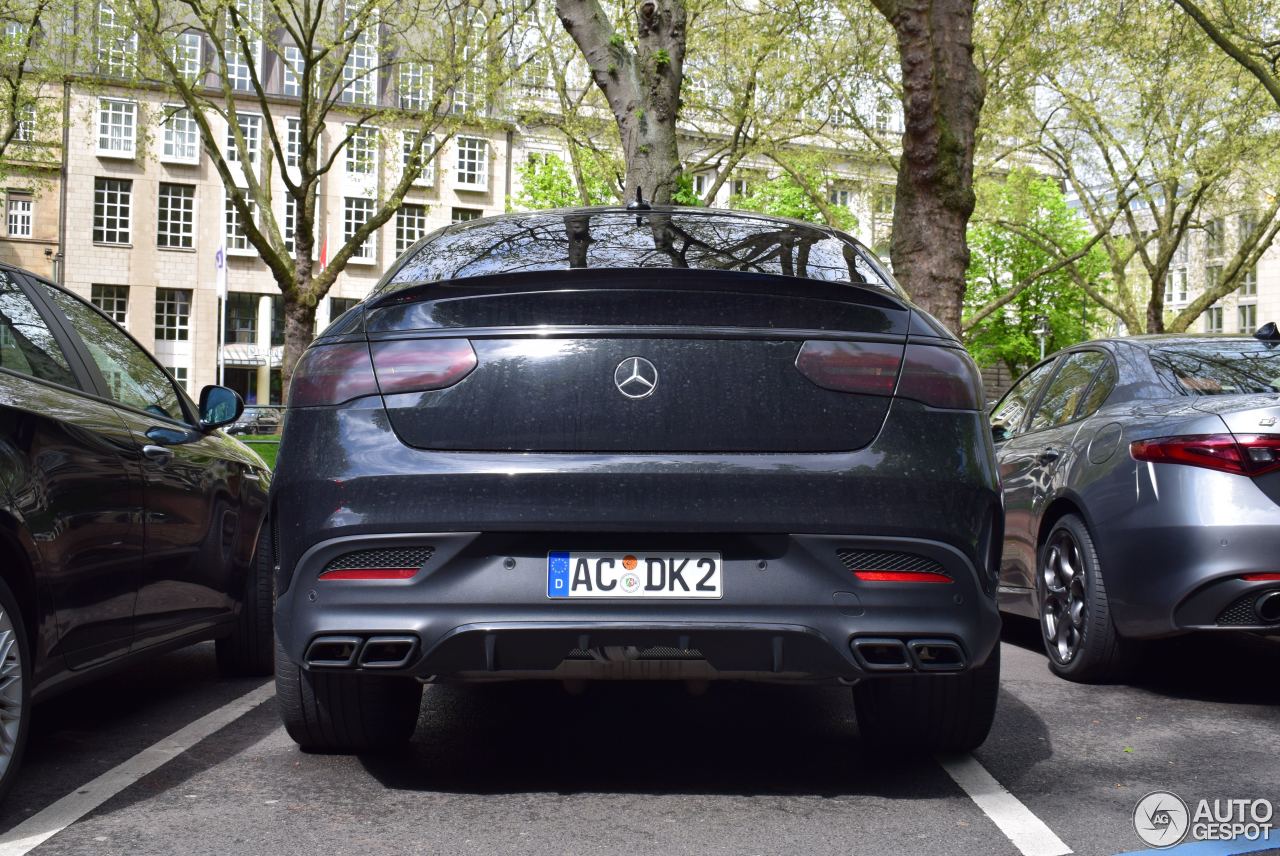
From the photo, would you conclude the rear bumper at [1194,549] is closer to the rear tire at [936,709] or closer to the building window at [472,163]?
the rear tire at [936,709]

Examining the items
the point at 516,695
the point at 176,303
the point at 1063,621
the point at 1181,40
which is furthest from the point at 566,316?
the point at 176,303

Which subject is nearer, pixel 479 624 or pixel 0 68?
pixel 479 624

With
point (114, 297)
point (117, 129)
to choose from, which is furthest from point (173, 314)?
point (117, 129)

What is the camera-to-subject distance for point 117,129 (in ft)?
182

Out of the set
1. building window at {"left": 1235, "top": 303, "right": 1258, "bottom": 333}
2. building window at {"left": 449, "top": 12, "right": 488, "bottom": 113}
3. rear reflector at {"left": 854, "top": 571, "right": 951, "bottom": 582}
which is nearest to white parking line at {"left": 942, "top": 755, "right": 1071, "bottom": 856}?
rear reflector at {"left": 854, "top": 571, "right": 951, "bottom": 582}

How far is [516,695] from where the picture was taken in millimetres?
5797

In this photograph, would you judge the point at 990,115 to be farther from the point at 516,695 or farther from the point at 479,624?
the point at 479,624

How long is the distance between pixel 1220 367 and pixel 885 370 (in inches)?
117

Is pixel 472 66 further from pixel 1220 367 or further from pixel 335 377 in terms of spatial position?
pixel 335 377

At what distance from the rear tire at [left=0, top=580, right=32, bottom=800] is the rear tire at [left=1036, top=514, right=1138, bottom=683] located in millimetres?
4108

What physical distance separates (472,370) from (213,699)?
2.74 metres

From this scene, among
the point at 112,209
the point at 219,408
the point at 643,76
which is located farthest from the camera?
the point at 112,209

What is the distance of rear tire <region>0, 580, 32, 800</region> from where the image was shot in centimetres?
383

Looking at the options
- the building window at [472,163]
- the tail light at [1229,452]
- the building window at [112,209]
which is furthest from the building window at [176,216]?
the tail light at [1229,452]
